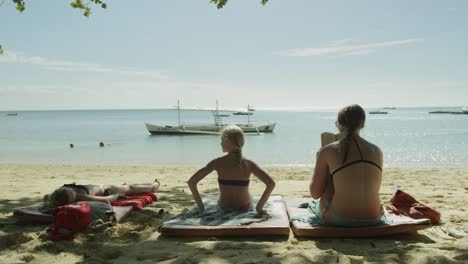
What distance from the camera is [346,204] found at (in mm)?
3635

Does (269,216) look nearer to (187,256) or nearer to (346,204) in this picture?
(346,204)

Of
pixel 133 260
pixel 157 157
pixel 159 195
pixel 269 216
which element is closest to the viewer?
pixel 133 260

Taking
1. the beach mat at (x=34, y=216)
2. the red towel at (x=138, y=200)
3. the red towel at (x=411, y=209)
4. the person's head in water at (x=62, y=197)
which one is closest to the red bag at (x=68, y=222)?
the beach mat at (x=34, y=216)

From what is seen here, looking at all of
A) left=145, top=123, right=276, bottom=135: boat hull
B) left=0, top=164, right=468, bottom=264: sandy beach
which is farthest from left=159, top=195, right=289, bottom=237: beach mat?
left=145, top=123, right=276, bottom=135: boat hull

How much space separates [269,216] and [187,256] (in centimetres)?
122

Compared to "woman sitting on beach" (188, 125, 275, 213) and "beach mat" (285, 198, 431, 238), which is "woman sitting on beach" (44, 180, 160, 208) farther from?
"beach mat" (285, 198, 431, 238)

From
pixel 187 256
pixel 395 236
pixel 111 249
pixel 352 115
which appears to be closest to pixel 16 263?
pixel 111 249

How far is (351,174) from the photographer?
3484 millimetres

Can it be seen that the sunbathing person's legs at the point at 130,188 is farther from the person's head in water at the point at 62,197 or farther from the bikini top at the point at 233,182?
the bikini top at the point at 233,182

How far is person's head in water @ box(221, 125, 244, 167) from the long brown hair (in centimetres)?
102

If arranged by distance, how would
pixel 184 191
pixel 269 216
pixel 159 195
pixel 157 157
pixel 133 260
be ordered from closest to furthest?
pixel 133 260, pixel 269 216, pixel 159 195, pixel 184 191, pixel 157 157

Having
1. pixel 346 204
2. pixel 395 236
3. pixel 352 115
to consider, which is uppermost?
pixel 352 115

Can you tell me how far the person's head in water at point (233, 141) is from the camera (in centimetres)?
401

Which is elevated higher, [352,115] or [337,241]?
[352,115]
